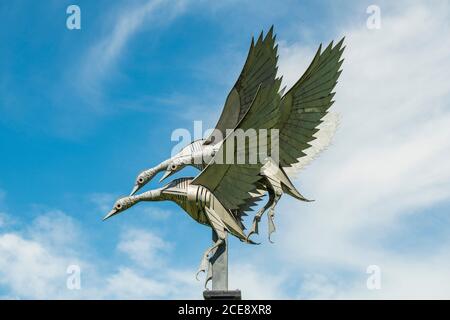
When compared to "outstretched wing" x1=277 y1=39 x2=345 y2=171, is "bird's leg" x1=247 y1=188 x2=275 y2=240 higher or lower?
lower

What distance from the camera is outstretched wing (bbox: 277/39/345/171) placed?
45.2 feet

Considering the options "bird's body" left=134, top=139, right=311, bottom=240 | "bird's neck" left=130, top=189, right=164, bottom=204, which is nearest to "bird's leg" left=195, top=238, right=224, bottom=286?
"bird's body" left=134, top=139, right=311, bottom=240

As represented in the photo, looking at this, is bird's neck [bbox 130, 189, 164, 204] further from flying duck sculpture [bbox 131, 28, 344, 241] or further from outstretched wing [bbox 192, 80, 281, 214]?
outstretched wing [bbox 192, 80, 281, 214]

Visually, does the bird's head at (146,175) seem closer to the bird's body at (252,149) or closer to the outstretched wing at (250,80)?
the bird's body at (252,149)

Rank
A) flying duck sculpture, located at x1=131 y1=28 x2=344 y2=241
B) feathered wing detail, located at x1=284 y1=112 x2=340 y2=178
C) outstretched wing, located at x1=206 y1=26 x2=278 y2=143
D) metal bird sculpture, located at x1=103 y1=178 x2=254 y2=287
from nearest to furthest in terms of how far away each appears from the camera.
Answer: metal bird sculpture, located at x1=103 y1=178 x2=254 y2=287, flying duck sculpture, located at x1=131 y1=28 x2=344 y2=241, outstretched wing, located at x1=206 y1=26 x2=278 y2=143, feathered wing detail, located at x1=284 y1=112 x2=340 y2=178

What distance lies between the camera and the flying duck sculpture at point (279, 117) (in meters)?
13.8

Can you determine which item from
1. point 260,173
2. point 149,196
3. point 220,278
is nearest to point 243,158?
point 260,173

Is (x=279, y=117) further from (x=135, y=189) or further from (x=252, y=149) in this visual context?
(x=135, y=189)

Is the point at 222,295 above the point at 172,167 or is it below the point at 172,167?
below

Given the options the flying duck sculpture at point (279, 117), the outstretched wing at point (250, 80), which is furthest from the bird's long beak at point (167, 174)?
the outstretched wing at point (250, 80)

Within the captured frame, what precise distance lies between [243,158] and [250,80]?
205cm

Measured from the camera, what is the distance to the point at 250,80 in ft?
46.6
